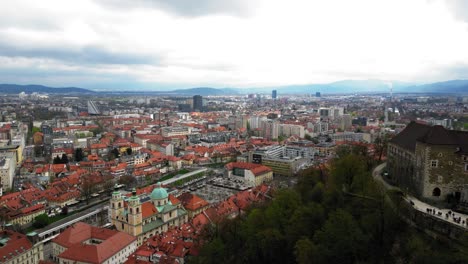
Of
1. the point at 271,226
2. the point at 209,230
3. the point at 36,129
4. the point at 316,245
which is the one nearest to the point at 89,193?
the point at 209,230

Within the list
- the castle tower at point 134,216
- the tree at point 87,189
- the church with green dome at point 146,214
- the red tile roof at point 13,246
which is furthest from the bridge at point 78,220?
the castle tower at point 134,216

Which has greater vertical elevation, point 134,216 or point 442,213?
point 442,213

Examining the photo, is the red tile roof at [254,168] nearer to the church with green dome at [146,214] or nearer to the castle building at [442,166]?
the church with green dome at [146,214]

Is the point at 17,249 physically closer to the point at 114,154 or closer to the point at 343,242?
the point at 343,242

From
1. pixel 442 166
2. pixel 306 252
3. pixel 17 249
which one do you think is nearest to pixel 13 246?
pixel 17 249

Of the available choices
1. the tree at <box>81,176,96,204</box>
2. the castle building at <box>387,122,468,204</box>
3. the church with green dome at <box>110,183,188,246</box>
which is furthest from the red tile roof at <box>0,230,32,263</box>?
the castle building at <box>387,122,468,204</box>

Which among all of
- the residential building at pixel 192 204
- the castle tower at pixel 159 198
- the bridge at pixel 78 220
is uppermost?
the castle tower at pixel 159 198

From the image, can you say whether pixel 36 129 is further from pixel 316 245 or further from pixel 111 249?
pixel 316 245

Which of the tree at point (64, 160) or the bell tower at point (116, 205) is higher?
the bell tower at point (116, 205)

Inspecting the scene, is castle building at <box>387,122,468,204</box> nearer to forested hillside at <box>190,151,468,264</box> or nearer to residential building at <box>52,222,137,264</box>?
forested hillside at <box>190,151,468,264</box>
